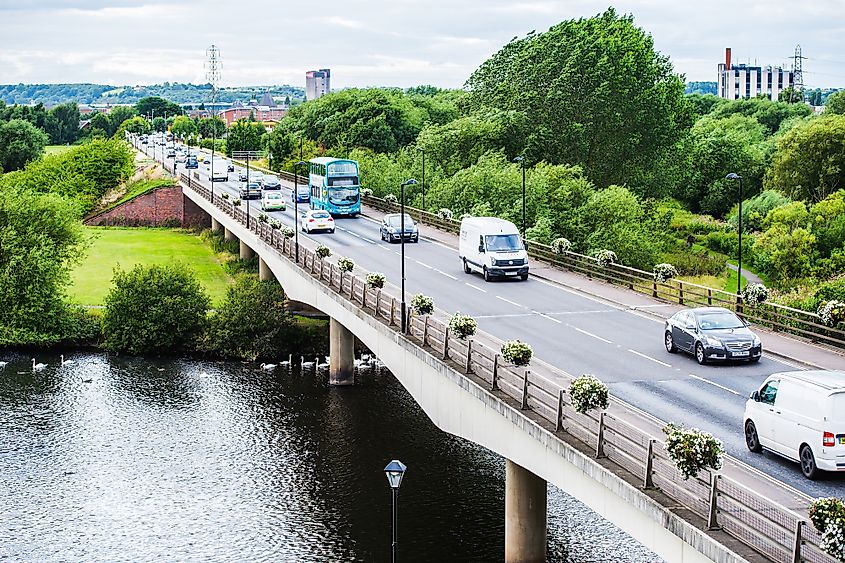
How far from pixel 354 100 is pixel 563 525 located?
11437 centimetres

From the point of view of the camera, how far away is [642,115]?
317 ft

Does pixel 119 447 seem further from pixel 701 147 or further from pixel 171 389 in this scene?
pixel 701 147

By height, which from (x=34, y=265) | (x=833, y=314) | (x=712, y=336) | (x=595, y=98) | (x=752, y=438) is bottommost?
(x=34, y=265)

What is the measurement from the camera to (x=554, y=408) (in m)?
28.2

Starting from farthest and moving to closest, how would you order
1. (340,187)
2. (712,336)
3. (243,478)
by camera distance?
(340,187) → (243,478) → (712,336)

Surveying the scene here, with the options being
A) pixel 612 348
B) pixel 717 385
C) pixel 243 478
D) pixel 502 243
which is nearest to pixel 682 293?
pixel 612 348

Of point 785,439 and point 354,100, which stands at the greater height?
point 354,100

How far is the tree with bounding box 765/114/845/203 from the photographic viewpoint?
10662 centimetres

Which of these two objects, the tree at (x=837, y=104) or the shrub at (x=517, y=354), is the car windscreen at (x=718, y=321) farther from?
the tree at (x=837, y=104)

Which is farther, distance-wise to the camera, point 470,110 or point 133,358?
point 470,110

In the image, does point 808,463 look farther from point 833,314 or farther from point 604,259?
point 604,259

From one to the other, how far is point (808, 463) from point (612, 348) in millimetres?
14901

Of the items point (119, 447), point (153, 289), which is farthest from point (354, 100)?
point (119, 447)

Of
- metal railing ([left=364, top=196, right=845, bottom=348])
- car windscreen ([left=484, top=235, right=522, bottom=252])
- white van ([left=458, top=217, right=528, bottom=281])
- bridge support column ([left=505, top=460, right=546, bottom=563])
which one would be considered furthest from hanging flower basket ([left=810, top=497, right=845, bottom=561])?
car windscreen ([left=484, top=235, right=522, bottom=252])
